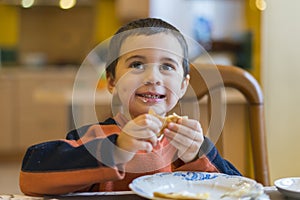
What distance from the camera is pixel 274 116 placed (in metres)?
2.80

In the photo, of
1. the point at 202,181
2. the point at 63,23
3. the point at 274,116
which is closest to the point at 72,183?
the point at 202,181

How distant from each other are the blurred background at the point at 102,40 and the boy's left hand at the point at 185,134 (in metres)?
1.62

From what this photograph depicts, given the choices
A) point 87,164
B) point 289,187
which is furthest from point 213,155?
point 87,164

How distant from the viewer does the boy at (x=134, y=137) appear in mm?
822

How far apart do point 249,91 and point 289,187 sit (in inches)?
18.2

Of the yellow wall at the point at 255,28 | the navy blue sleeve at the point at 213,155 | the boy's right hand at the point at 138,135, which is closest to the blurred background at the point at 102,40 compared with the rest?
the yellow wall at the point at 255,28

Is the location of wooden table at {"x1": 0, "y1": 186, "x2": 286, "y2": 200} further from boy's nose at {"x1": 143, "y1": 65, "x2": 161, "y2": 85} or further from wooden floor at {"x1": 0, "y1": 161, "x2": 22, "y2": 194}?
wooden floor at {"x1": 0, "y1": 161, "x2": 22, "y2": 194}

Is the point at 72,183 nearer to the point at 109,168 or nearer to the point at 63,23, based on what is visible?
the point at 109,168

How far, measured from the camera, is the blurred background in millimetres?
2820

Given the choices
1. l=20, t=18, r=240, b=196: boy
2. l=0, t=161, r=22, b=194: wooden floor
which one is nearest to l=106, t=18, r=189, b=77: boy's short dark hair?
l=20, t=18, r=240, b=196: boy

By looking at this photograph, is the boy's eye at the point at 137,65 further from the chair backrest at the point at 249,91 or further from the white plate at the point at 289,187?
the chair backrest at the point at 249,91

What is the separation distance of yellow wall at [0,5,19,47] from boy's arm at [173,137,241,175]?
15.0 feet

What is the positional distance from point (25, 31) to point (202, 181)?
4.79 meters

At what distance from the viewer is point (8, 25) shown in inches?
209
